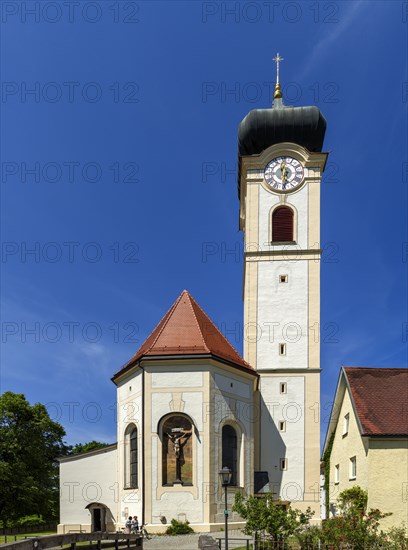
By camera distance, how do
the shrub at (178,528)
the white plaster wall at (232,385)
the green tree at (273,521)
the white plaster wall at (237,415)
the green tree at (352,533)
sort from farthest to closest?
the white plaster wall at (232,385) → the white plaster wall at (237,415) → the shrub at (178,528) → the green tree at (273,521) → the green tree at (352,533)

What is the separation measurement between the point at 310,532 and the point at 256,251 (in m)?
19.4

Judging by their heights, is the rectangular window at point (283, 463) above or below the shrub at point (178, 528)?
above

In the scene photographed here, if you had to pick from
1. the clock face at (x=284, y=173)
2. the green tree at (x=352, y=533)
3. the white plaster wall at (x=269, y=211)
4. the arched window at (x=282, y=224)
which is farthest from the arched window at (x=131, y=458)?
the clock face at (x=284, y=173)

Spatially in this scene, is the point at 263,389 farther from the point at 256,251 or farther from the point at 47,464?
the point at 47,464

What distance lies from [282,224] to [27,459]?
22.4 metres

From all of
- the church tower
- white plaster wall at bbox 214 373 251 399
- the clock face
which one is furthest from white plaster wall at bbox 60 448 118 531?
the clock face

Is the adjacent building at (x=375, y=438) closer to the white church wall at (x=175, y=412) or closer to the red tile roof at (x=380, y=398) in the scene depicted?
the red tile roof at (x=380, y=398)

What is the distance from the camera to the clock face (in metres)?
32.7

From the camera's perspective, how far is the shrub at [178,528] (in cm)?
2184

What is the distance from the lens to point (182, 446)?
23312 mm

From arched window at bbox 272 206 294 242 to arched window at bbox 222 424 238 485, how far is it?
11.8m

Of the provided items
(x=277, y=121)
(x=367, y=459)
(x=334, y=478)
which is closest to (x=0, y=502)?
(x=334, y=478)

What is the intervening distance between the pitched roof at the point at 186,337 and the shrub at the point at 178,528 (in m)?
6.78

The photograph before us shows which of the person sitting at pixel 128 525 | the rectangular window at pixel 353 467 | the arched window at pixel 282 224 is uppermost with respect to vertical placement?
the arched window at pixel 282 224
